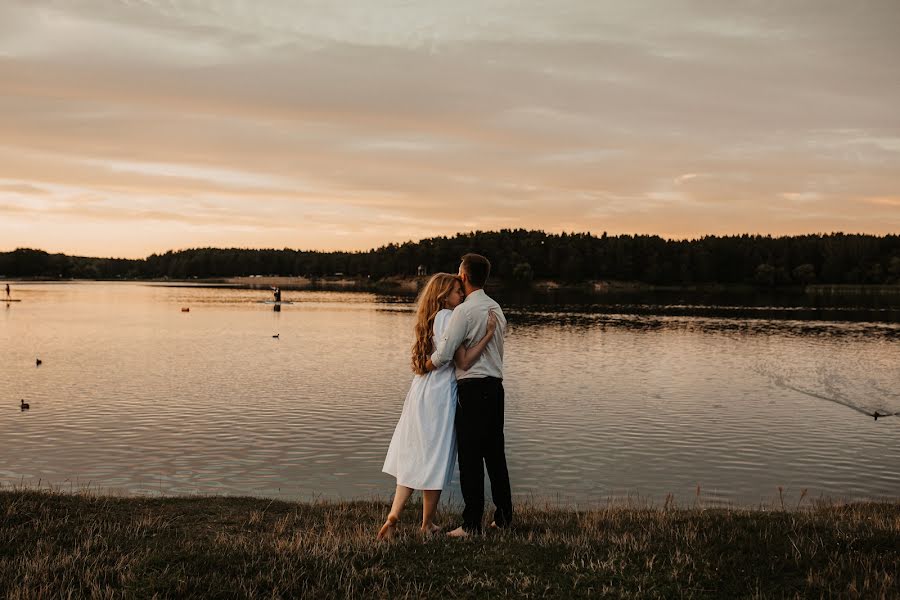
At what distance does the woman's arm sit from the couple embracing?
11mm

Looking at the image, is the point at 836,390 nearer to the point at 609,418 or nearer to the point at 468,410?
the point at 609,418

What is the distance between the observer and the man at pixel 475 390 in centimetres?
789

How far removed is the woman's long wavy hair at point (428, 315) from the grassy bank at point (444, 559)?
6.16ft

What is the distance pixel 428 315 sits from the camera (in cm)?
818

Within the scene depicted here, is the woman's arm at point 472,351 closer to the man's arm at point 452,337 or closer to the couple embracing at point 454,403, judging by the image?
the couple embracing at point 454,403

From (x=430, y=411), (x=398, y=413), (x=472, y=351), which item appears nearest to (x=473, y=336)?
(x=472, y=351)

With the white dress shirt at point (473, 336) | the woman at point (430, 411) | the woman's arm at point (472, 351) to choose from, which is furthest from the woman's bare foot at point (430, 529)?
the woman's arm at point (472, 351)

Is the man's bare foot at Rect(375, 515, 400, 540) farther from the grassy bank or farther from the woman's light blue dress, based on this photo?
the woman's light blue dress

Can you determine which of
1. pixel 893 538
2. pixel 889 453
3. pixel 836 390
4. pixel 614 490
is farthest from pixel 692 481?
pixel 836 390

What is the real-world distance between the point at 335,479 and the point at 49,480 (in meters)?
6.07

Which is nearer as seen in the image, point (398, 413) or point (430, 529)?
point (430, 529)

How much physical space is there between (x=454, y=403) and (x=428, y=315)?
1.00m

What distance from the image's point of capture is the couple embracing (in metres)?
8.02

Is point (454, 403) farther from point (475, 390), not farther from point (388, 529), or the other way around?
point (388, 529)
